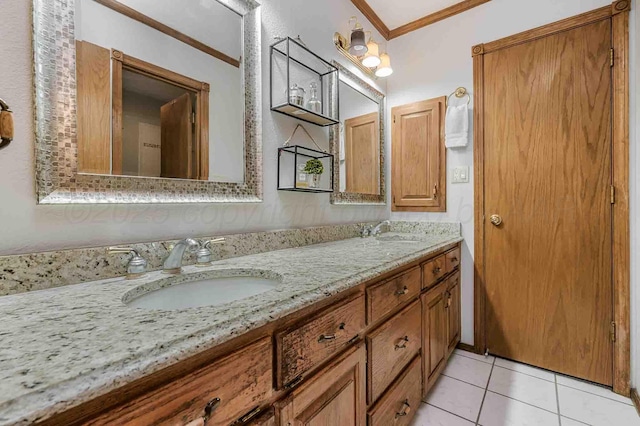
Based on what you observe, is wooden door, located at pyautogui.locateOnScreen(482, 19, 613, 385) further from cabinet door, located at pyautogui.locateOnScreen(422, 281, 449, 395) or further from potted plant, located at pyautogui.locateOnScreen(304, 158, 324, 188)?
potted plant, located at pyautogui.locateOnScreen(304, 158, 324, 188)

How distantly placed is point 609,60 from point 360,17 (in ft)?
4.83

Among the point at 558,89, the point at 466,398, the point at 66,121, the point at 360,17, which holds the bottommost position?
the point at 466,398

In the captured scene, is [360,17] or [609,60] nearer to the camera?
[609,60]

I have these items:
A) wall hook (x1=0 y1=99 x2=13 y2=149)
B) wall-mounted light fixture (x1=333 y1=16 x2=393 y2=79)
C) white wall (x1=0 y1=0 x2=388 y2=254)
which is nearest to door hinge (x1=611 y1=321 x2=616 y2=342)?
white wall (x1=0 y1=0 x2=388 y2=254)

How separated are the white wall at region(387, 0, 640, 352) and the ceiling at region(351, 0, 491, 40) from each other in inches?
1.7

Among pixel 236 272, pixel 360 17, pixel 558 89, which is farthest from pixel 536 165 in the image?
pixel 236 272

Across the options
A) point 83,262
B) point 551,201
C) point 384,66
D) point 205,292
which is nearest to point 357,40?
point 384,66

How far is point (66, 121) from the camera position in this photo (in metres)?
0.81

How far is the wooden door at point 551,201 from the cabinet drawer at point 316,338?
4.74 ft

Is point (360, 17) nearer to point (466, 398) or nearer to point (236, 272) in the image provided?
point (236, 272)

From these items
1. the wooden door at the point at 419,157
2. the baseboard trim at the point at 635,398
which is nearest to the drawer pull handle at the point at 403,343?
the wooden door at the point at 419,157

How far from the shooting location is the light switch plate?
2.00m

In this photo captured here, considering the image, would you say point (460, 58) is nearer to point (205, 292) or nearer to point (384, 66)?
point (384, 66)

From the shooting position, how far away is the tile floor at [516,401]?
53.4 inches
